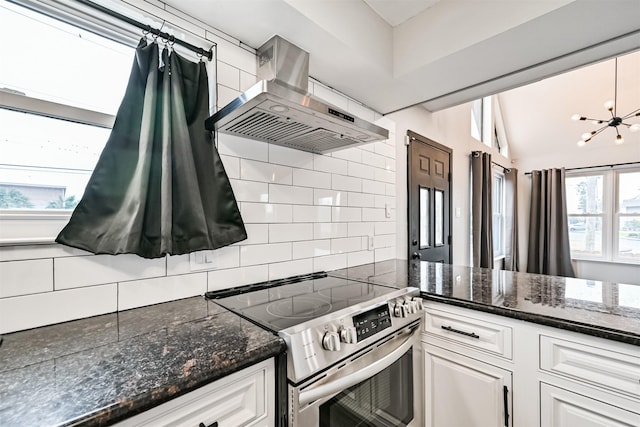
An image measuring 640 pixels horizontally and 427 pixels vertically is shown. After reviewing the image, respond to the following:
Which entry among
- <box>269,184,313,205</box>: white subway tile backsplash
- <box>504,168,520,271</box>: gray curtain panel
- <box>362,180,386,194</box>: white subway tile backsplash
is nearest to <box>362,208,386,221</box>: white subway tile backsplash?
<box>362,180,386,194</box>: white subway tile backsplash

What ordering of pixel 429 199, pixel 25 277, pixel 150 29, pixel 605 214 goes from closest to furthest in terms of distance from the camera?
1. pixel 25 277
2. pixel 150 29
3. pixel 429 199
4. pixel 605 214

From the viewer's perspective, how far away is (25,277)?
35.6 inches

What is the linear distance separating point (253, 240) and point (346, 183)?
84cm

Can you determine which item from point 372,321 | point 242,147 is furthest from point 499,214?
point 242,147

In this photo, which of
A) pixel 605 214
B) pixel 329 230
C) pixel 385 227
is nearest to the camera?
pixel 329 230

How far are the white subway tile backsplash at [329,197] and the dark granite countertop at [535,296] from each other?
0.46 meters

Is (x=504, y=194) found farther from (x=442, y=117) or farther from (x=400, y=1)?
(x=400, y=1)

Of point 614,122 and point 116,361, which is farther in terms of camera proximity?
point 614,122

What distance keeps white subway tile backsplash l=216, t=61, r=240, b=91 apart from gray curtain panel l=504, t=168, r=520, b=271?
204 inches

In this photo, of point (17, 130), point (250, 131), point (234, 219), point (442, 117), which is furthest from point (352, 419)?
point (442, 117)

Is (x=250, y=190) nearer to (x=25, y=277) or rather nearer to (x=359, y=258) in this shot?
(x=25, y=277)

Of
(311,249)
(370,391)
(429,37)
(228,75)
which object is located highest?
(429,37)

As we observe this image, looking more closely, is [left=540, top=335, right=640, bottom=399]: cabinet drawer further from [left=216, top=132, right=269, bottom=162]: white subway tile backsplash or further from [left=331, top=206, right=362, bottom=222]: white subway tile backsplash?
[left=216, top=132, right=269, bottom=162]: white subway tile backsplash

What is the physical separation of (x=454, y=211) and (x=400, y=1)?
2266 millimetres
